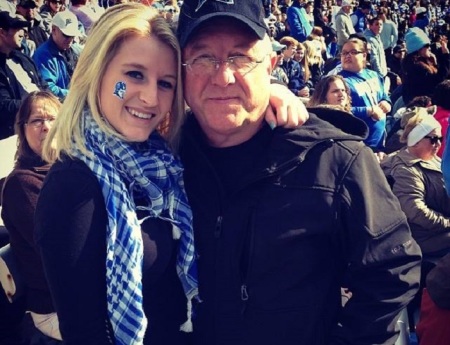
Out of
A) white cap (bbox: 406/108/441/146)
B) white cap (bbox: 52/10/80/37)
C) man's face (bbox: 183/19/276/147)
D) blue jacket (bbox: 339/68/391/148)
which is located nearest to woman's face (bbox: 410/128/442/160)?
white cap (bbox: 406/108/441/146)

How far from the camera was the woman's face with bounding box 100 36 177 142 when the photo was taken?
5.17ft

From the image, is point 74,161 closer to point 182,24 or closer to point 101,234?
point 101,234

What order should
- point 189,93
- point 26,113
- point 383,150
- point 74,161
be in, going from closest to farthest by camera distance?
point 74,161 < point 189,93 < point 26,113 < point 383,150

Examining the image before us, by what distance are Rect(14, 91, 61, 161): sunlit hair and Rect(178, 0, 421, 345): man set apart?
181 centimetres

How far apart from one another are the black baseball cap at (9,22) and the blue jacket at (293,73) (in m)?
3.67

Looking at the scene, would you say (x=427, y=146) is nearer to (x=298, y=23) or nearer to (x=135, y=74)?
(x=135, y=74)

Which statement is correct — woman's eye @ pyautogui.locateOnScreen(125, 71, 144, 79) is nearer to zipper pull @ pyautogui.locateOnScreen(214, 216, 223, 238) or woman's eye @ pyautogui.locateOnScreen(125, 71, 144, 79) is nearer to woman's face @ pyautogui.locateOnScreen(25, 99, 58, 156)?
zipper pull @ pyautogui.locateOnScreen(214, 216, 223, 238)

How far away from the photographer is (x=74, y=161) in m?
1.45

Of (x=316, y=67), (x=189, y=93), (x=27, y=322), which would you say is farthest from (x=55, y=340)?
(x=316, y=67)

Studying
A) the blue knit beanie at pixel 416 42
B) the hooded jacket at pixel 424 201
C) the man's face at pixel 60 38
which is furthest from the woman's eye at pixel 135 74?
the blue knit beanie at pixel 416 42

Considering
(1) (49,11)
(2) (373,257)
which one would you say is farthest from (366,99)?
(1) (49,11)

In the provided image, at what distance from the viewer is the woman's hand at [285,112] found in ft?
5.32

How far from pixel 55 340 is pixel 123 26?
2.00m

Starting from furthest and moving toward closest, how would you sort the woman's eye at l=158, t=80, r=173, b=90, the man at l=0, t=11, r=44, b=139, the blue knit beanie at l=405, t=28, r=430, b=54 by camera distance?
1. the blue knit beanie at l=405, t=28, r=430, b=54
2. the man at l=0, t=11, r=44, b=139
3. the woman's eye at l=158, t=80, r=173, b=90
